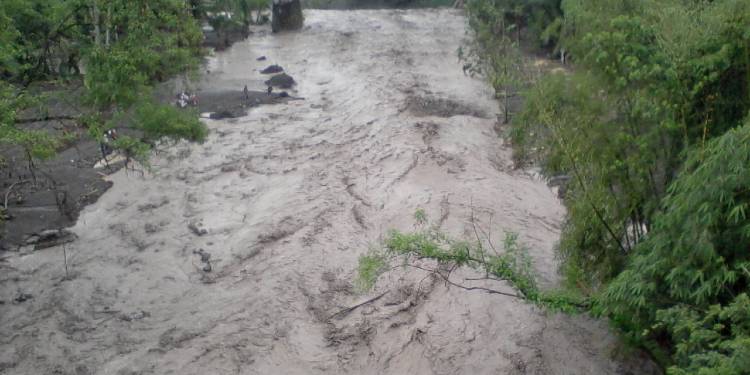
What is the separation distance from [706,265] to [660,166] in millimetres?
2268

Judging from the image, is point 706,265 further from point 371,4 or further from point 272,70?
point 371,4

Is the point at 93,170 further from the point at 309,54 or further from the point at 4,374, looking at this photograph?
the point at 309,54

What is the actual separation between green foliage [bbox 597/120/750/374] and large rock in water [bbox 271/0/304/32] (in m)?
24.9

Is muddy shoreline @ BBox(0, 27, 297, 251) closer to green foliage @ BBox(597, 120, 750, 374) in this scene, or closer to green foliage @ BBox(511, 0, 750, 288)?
green foliage @ BBox(511, 0, 750, 288)

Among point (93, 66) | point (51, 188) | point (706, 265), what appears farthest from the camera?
point (51, 188)

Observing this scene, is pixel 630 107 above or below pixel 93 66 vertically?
above

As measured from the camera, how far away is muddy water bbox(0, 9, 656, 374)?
32.7 ft

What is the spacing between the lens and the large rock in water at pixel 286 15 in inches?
1178

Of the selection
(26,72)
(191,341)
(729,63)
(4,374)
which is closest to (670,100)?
(729,63)

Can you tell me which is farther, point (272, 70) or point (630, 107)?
point (272, 70)

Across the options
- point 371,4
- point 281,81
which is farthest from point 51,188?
point 371,4

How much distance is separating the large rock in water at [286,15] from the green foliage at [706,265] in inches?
981

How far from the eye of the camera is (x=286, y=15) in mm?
30094

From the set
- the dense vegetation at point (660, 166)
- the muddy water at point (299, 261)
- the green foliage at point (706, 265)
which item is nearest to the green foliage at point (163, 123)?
the muddy water at point (299, 261)
